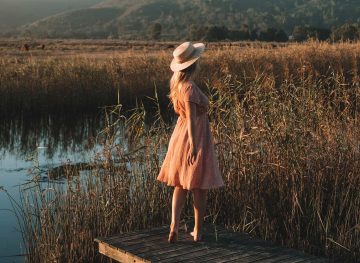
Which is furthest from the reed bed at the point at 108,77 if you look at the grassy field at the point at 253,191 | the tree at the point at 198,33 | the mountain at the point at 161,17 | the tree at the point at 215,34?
the mountain at the point at 161,17

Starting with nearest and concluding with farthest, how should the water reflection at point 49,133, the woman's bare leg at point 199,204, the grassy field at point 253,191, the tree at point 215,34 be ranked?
the woman's bare leg at point 199,204
the grassy field at point 253,191
the water reflection at point 49,133
the tree at point 215,34

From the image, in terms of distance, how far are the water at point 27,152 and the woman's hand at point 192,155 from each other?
123 inches

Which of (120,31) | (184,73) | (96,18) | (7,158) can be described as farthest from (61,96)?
(96,18)

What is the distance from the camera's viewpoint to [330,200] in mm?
7020

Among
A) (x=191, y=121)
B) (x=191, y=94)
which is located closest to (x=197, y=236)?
(x=191, y=121)

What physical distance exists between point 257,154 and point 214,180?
5.82 ft

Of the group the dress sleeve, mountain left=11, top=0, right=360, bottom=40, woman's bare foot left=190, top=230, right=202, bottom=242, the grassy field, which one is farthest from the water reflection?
mountain left=11, top=0, right=360, bottom=40

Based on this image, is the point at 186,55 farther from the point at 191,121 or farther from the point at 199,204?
the point at 199,204

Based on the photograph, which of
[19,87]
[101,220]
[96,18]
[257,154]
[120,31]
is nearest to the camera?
[101,220]

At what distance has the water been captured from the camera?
8.66 meters

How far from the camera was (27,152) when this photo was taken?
13398mm

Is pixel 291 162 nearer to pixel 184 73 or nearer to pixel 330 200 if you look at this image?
pixel 330 200

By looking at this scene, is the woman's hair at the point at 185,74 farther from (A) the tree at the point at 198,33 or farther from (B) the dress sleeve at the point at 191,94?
(A) the tree at the point at 198,33

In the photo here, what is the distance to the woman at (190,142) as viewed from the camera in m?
5.56
